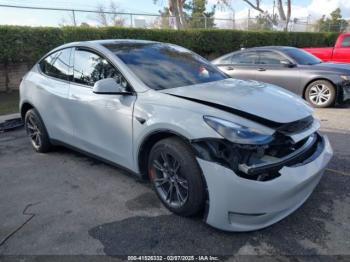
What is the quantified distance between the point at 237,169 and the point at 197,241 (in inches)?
28.8

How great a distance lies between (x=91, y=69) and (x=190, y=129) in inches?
69.3

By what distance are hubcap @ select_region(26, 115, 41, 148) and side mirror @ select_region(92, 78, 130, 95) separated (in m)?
1.98

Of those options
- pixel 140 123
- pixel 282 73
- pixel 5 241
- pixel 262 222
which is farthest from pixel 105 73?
pixel 282 73

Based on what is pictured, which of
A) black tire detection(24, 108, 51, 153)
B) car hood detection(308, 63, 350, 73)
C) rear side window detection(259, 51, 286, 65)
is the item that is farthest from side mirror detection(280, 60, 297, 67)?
black tire detection(24, 108, 51, 153)

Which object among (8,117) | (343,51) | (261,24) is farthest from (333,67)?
(261,24)

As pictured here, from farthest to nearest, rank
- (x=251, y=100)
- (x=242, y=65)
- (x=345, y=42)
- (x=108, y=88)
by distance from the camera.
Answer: (x=345, y=42) → (x=242, y=65) → (x=108, y=88) → (x=251, y=100)

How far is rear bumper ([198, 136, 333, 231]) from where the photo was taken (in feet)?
8.02

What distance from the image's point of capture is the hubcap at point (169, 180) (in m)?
2.91

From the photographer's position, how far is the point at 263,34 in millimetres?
19547

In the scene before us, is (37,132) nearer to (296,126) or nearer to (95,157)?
(95,157)

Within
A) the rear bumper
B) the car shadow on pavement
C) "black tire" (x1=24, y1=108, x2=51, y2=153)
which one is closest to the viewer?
the rear bumper

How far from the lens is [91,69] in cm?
385

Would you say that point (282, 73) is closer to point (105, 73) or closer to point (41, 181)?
point (105, 73)

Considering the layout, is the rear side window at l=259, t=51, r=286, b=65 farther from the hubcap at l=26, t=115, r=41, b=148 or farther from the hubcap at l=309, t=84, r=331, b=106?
the hubcap at l=26, t=115, r=41, b=148
